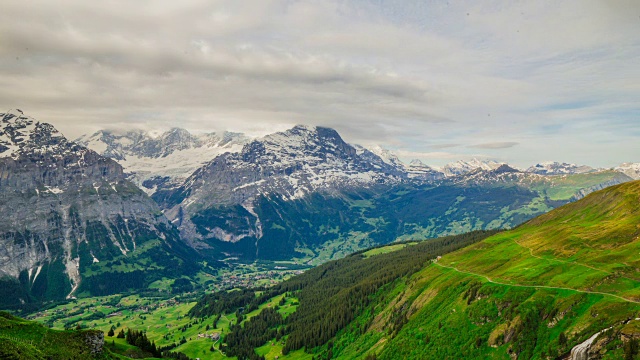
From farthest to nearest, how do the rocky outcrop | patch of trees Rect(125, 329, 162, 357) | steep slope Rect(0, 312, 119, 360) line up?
patch of trees Rect(125, 329, 162, 357) → the rocky outcrop → steep slope Rect(0, 312, 119, 360)

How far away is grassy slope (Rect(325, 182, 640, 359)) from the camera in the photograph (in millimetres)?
111812

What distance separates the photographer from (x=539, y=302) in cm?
13112

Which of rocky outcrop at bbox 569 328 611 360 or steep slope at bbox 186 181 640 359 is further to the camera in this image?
steep slope at bbox 186 181 640 359

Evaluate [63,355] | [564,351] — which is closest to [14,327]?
[63,355]

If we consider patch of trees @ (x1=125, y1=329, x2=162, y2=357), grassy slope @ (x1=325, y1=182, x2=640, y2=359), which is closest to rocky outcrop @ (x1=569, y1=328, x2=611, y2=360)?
grassy slope @ (x1=325, y1=182, x2=640, y2=359)

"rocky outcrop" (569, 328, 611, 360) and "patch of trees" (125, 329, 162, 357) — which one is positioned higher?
"rocky outcrop" (569, 328, 611, 360)

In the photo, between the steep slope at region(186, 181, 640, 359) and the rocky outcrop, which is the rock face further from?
the steep slope at region(186, 181, 640, 359)

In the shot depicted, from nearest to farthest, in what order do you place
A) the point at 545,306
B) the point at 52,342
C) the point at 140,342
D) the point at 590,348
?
1. the point at 52,342
2. the point at 590,348
3. the point at 545,306
4. the point at 140,342

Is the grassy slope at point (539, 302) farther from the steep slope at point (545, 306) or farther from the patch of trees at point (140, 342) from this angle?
the patch of trees at point (140, 342)

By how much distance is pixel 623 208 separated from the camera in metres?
Result: 196

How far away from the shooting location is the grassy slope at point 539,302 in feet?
367

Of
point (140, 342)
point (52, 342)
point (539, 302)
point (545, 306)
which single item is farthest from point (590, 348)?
point (140, 342)

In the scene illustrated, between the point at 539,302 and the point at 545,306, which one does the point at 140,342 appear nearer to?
the point at 539,302

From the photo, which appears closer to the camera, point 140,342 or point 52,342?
point 52,342
